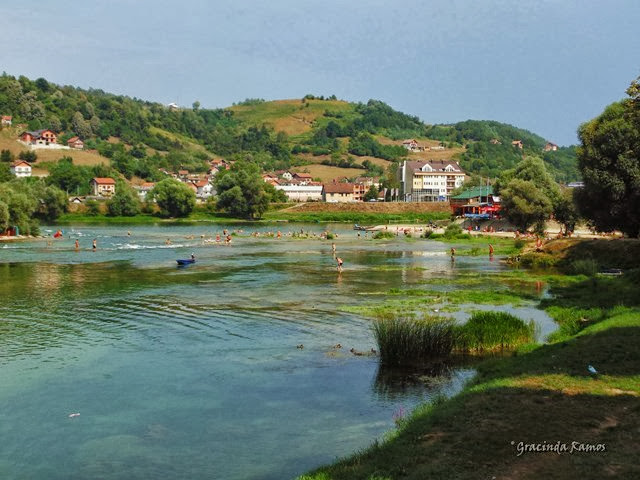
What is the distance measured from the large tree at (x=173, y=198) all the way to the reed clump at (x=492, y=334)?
461 feet

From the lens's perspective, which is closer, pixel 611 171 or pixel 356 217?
pixel 611 171

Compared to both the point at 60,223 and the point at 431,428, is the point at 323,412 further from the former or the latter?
the point at 60,223

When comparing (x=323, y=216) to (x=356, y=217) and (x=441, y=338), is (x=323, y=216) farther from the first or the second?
(x=441, y=338)

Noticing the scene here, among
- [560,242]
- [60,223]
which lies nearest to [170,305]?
[560,242]

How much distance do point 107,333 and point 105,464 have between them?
15509 millimetres

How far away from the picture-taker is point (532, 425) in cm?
1312

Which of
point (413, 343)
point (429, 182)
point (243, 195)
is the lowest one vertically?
point (413, 343)

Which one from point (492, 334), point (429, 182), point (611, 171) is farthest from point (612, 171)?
point (429, 182)

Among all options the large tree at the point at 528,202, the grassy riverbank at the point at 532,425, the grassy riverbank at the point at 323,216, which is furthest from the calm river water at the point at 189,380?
the grassy riverbank at the point at 323,216

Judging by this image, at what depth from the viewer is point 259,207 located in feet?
531

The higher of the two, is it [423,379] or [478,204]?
[478,204]

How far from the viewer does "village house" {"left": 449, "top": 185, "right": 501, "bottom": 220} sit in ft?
400

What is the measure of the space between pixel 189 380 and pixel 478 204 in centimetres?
11866

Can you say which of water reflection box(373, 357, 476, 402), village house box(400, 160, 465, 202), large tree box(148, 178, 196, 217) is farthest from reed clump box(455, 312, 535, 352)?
village house box(400, 160, 465, 202)
